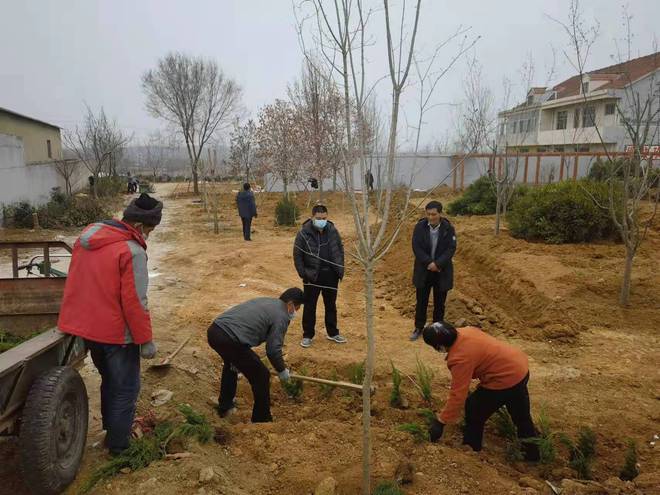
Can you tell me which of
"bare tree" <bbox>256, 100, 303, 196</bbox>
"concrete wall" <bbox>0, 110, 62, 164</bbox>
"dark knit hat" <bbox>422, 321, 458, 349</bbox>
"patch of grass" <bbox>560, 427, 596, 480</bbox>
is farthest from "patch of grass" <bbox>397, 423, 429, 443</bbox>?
"concrete wall" <bbox>0, 110, 62, 164</bbox>

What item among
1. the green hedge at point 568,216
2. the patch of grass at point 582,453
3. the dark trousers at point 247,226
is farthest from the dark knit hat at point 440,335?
the dark trousers at point 247,226

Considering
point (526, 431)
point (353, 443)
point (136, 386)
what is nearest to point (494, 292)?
point (526, 431)

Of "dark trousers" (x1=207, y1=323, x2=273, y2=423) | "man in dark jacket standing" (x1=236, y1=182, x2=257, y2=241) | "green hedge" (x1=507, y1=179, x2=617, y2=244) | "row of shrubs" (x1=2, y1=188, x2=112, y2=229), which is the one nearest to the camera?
"dark trousers" (x1=207, y1=323, x2=273, y2=423)

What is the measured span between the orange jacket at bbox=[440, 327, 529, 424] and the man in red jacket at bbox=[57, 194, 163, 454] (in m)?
2.02

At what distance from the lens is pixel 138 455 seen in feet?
9.62

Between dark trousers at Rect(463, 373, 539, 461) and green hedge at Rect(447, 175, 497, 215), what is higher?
green hedge at Rect(447, 175, 497, 215)

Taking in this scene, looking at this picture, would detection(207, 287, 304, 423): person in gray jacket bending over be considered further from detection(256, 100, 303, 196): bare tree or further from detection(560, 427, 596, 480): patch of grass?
detection(256, 100, 303, 196): bare tree

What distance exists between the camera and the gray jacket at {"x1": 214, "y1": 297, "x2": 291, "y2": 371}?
3738 mm

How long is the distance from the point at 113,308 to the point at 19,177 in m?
15.0

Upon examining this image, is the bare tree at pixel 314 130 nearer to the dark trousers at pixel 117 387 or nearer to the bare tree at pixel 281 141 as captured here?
the bare tree at pixel 281 141

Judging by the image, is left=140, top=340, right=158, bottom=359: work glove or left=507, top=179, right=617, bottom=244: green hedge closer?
left=140, top=340, right=158, bottom=359: work glove

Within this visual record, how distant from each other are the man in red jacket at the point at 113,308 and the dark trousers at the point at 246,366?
0.74m

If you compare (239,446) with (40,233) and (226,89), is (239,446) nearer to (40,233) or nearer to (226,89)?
(40,233)

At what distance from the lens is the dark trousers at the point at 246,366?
12.2 feet
